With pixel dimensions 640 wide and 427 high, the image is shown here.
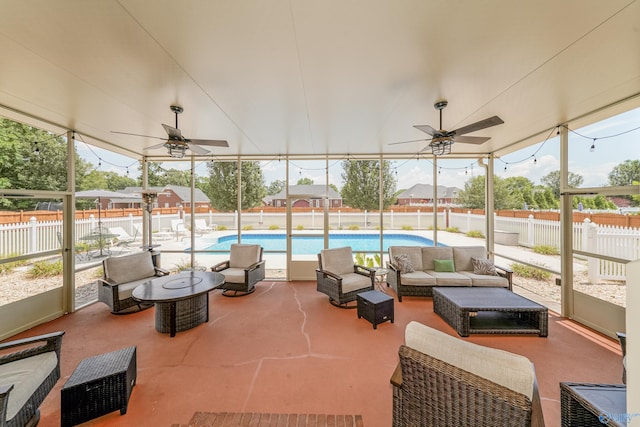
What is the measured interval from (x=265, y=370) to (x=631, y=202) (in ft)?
17.2

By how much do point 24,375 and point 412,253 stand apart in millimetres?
5404

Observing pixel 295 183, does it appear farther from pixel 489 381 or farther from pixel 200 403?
pixel 489 381

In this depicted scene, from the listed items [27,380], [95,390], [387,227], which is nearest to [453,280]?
[387,227]

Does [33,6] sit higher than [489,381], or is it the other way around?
[33,6]

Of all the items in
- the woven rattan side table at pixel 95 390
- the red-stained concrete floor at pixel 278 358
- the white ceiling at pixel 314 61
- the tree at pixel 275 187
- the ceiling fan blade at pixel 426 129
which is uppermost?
the white ceiling at pixel 314 61

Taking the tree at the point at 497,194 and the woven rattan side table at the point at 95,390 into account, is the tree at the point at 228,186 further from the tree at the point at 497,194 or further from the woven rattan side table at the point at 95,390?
the tree at the point at 497,194

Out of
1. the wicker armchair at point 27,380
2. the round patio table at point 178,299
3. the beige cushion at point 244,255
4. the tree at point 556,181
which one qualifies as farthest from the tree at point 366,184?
the wicker armchair at point 27,380

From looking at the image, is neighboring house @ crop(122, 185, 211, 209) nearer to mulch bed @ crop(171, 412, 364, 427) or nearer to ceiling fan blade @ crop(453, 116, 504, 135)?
mulch bed @ crop(171, 412, 364, 427)

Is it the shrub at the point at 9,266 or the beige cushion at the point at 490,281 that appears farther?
the beige cushion at the point at 490,281

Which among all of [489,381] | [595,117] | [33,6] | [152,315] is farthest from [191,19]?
[595,117]

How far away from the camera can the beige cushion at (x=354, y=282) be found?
4256mm

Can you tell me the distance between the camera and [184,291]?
3.38 meters

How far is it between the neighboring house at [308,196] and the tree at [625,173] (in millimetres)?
4537

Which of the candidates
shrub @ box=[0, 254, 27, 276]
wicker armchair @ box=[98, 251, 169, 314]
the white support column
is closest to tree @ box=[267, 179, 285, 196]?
wicker armchair @ box=[98, 251, 169, 314]
